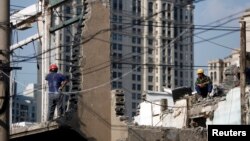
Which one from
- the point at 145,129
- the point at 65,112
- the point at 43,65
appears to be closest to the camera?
the point at 65,112

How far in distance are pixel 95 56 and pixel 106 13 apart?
1.45 meters

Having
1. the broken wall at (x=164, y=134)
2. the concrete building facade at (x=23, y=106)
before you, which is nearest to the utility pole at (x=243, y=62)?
the broken wall at (x=164, y=134)

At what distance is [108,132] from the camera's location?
65.3 feet

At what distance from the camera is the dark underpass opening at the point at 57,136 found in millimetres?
18969

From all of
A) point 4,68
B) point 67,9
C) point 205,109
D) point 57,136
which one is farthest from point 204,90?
point 4,68

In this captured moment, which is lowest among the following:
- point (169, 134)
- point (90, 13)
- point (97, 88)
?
point (169, 134)

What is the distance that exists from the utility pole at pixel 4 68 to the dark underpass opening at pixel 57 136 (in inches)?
192

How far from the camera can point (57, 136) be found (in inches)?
768

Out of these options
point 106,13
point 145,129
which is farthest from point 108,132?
point 106,13

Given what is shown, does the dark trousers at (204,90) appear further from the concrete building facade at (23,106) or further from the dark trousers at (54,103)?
the concrete building facade at (23,106)

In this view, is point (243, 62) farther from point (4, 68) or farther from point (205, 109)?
point (4, 68)

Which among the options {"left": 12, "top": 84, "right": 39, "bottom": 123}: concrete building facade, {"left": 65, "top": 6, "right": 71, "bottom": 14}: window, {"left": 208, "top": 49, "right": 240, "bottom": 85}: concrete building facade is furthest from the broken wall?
{"left": 208, "top": 49, "right": 240, "bottom": 85}: concrete building facade

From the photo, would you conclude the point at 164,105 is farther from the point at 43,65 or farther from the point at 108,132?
the point at 108,132

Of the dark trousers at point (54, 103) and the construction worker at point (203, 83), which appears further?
the construction worker at point (203, 83)
